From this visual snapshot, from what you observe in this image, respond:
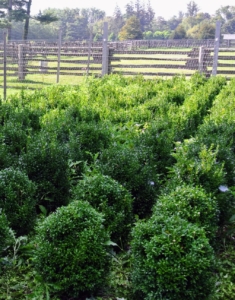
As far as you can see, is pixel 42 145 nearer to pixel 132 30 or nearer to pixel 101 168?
pixel 101 168

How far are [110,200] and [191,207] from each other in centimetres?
65

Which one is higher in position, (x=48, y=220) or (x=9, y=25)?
(x=9, y=25)

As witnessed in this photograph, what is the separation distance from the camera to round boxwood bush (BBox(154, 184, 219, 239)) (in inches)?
100

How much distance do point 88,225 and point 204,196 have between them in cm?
87

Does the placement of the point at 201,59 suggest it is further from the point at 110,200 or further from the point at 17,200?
the point at 17,200

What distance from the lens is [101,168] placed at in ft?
10.9

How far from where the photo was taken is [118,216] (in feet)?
9.30

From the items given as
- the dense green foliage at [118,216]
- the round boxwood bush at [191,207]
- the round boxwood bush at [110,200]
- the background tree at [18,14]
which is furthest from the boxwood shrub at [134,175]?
the background tree at [18,14]

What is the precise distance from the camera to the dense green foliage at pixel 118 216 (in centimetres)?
224

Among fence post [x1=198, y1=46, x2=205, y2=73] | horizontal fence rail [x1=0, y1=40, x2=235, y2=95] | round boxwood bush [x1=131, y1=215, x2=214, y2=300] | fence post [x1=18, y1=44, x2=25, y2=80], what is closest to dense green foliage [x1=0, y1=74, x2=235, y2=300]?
round boxwood bush [x1=131, y1=215, x2=214, y2=300]

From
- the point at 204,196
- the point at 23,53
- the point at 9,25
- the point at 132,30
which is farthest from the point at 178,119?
the point at 132,30

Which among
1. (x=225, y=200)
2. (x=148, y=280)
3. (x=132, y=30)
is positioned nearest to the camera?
(x=148, y=280)

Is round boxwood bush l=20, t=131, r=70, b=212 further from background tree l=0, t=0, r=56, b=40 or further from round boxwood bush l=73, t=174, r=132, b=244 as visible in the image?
background tree l=0, t=0, r=56, b=40

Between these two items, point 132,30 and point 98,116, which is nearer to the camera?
point 98,116
